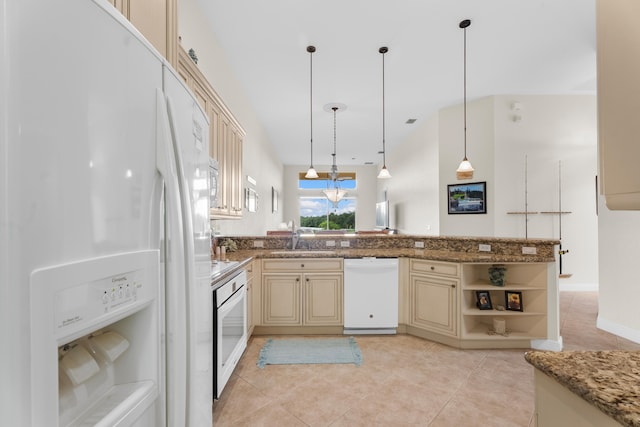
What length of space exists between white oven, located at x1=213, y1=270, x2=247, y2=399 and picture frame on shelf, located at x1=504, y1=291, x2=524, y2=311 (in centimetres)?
256

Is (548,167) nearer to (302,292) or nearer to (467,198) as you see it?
(467,198)

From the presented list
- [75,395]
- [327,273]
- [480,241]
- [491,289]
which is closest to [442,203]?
[480,241]

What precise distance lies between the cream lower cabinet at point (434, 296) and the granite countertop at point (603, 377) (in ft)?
6.63

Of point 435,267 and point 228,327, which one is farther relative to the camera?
point 435,267

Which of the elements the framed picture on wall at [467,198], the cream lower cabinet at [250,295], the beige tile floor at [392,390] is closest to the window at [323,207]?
the framed picture on wall at [467,198]

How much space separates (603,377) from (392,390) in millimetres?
1672

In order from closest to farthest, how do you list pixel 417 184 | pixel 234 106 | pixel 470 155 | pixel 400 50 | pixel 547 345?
pixel 547 345 → pixel 400 50 → pixel 234 106 → pixel 470 155 → pixel 417 184

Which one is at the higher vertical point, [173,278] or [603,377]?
[173,278]

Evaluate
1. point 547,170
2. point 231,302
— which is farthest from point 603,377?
point 547,170

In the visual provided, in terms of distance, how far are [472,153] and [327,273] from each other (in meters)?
3.53

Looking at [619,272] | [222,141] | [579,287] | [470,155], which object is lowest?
[579,287]

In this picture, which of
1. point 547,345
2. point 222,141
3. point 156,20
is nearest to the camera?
point 156,20

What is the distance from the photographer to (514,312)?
2.83 m

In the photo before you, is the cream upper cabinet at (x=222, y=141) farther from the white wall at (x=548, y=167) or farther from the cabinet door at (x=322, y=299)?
the white wall at (x=548, y=167)
